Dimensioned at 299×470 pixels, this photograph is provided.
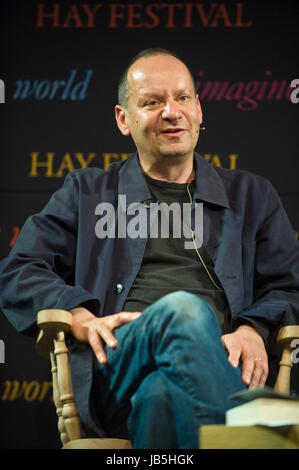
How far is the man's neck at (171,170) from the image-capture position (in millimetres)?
2744

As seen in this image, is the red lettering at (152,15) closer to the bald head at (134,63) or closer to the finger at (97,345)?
the bald head at (134,63)

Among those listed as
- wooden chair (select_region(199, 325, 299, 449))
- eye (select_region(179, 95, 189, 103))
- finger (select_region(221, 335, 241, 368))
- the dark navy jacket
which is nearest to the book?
wooden chair (select_region(199, 325, 299, 449))

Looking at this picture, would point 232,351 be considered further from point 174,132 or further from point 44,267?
point 174,132

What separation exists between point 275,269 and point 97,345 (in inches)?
28.8

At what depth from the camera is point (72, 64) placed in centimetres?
340

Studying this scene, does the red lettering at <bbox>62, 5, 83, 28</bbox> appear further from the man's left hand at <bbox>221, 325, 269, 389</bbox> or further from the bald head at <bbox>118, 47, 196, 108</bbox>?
the man's left hand at <bbox>221, 325, 269, 389</bbox>

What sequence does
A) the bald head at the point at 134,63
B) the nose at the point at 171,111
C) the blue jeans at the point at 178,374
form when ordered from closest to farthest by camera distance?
the blue jeans at the point at 178,374 < the nose at the point at 171,111 < the bald head at the point at 134,63

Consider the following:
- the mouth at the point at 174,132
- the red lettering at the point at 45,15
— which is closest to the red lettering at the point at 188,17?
the red lettering at the point at 45,15

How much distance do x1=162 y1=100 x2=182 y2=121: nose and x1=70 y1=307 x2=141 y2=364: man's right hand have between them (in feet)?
2.63

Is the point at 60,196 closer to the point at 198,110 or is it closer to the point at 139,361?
the point at 198,110

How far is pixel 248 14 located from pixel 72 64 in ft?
2.59

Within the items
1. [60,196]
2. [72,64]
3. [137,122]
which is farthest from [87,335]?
[72,64]

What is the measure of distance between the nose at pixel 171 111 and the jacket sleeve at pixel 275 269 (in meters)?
0.40

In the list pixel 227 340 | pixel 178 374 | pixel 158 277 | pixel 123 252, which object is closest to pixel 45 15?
pixel 123 252
